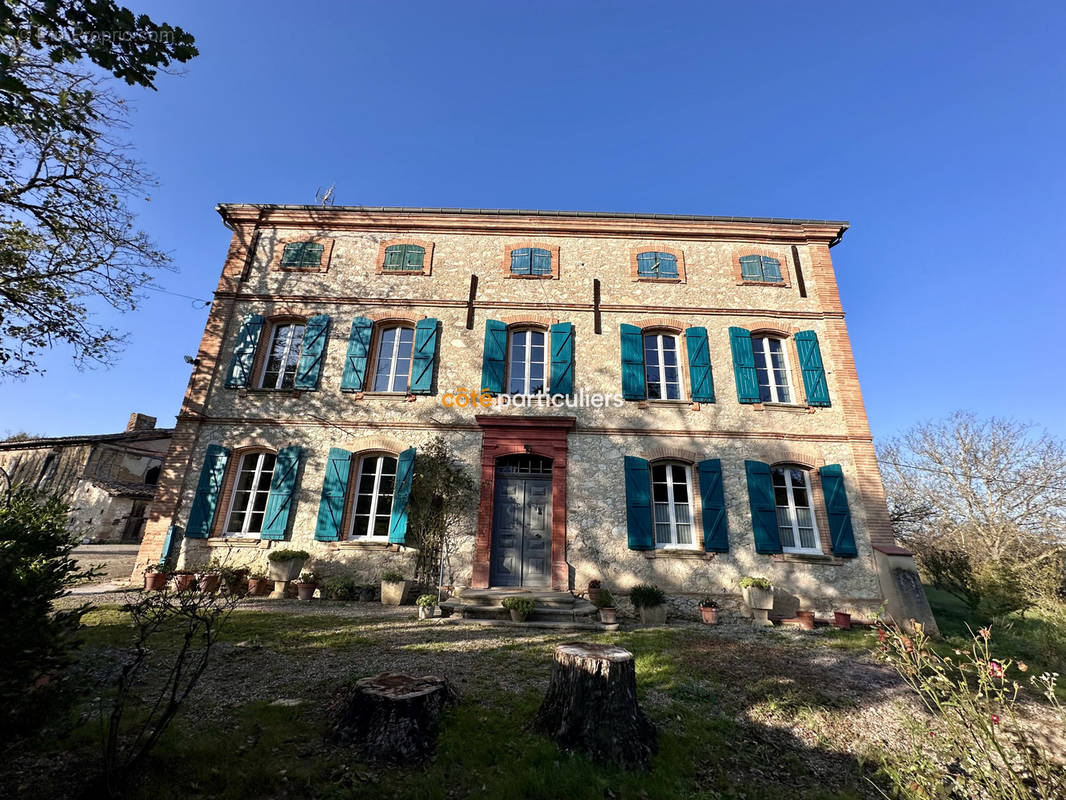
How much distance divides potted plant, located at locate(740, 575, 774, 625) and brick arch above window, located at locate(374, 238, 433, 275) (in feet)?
33.0

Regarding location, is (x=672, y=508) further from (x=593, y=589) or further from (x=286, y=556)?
(x=286, y=556)

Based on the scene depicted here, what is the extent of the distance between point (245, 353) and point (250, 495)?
338cm

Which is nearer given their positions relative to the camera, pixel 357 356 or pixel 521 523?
pixel 521 523

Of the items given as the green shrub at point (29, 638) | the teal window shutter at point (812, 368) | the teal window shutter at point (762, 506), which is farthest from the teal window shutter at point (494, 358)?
the green shrub at point (29, 638)

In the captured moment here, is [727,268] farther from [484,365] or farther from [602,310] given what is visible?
[484,365]

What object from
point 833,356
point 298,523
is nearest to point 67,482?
point 298,523

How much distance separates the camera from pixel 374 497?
9.76m

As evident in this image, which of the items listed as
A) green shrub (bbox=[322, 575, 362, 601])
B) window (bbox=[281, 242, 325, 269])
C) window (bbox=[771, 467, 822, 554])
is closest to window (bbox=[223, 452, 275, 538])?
green shrub (bbox=[322, 575, 362, 601])

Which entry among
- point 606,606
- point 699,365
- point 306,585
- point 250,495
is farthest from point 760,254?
point 250,495

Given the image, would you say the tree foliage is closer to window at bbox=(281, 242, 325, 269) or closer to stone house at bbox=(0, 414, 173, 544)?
window at bbox=(281, 242, 325, 269)

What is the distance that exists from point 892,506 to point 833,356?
11.0m

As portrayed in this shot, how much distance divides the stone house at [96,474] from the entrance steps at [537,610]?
18117 mm

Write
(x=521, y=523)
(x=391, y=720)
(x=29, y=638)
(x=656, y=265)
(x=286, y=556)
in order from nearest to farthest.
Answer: (x=29, y=638) < (x=391, y=720) < (x=286, y=556) < (x=521, y=523) < (x=656, y=265)

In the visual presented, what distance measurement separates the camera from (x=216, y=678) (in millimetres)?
4551
